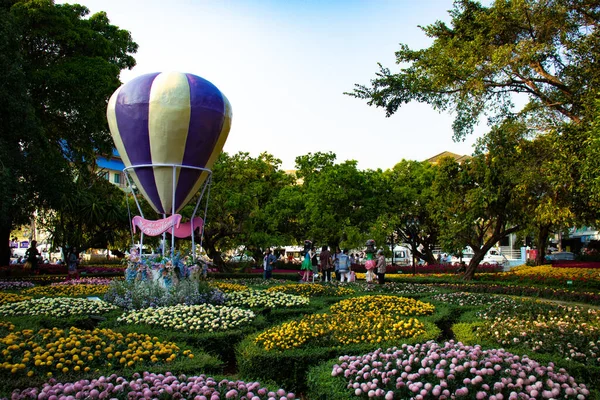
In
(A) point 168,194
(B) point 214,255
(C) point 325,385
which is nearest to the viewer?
(C) point 325,385

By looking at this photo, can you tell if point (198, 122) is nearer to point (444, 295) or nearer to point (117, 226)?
point (444, 295)

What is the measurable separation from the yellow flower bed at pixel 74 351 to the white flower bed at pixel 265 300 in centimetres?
450

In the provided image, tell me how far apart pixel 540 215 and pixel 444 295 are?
5.34m

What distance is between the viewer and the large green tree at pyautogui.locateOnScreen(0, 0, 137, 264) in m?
15.9

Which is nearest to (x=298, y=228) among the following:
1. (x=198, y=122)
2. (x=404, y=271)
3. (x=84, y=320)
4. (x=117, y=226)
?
(x=404, y=271)

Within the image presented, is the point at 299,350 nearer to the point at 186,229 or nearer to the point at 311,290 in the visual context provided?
the point at 186,229

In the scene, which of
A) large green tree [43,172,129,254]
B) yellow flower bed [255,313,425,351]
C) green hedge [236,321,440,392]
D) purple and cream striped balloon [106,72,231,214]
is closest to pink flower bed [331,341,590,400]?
green hedge [236,321,440,392]

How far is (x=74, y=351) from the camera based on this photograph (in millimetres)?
6406

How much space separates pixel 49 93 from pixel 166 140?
9832 mm

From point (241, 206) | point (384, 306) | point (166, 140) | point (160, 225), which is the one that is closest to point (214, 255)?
point (241, 206)

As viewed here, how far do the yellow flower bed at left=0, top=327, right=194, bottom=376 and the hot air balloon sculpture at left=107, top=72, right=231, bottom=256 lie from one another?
5.95 metres

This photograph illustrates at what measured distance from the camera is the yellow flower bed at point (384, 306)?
10.9 metres

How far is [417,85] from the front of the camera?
53.6 ft

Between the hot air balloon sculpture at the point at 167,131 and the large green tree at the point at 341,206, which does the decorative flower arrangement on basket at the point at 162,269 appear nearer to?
the hot air balloon sculpture at the point at 167,131
